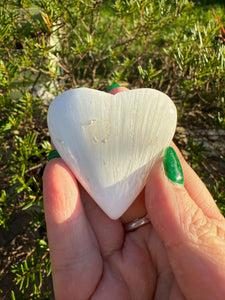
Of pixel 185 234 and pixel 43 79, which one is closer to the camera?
pixel 185 234

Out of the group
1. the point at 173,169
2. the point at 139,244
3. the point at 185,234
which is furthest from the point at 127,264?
the point at 173,169

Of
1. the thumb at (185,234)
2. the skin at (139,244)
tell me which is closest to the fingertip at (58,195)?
the skin at (139,244)

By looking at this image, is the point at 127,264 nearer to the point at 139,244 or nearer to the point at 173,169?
the point at 139,244

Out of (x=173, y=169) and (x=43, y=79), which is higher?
(x=173, y=169)

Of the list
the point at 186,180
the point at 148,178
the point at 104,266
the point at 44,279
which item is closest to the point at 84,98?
the point at 148,178

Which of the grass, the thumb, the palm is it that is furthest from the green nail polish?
the grass

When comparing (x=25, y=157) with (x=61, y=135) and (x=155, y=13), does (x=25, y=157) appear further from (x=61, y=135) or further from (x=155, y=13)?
(x=155, y=13)
